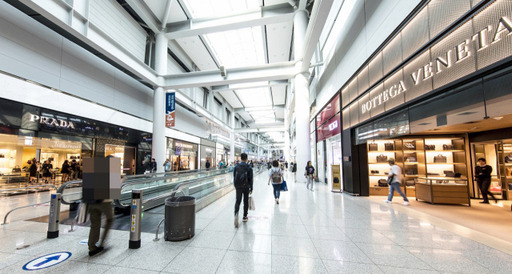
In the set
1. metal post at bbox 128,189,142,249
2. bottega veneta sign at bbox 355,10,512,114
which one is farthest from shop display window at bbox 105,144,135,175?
bottega veneta sign at bbox 355,10,512,114

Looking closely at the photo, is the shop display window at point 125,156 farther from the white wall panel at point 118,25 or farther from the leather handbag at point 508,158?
the leather handbag at point 508,158

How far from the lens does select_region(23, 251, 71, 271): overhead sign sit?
2.76m

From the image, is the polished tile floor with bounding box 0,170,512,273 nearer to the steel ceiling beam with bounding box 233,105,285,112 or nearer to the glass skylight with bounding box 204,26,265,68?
the glass skylight with bounding box 204,26,265,68

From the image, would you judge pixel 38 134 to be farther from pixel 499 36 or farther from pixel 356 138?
pixel 499 36

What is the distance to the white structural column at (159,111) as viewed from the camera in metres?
14.3

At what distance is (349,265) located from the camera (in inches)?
113

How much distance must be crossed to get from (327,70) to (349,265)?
11.6 meters

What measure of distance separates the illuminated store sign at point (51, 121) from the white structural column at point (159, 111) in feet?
16.2

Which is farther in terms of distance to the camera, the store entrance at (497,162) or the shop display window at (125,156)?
the shop display window at (125,156)

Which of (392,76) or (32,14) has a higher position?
(32,14)

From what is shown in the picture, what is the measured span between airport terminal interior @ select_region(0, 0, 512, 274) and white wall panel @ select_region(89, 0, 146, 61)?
0.11 metres

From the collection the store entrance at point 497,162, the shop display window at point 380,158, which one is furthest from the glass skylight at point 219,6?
the store entrance at point 497,162

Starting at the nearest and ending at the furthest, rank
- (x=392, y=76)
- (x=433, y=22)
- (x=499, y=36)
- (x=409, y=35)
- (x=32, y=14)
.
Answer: (x=499, y=36) < (x=433, y=22) < (x=409, y=35) < (x=392, y=76) < (x=32, y=14)

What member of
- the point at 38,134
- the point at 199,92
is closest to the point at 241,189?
the point at 38,134
